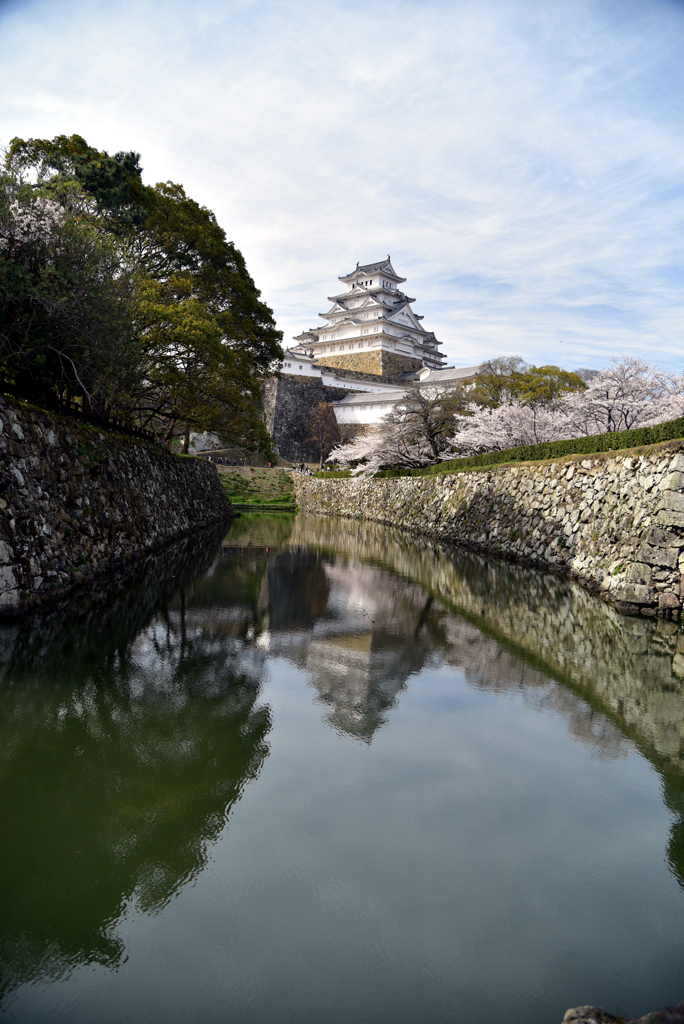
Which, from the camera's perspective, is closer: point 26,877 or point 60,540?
point 26,877

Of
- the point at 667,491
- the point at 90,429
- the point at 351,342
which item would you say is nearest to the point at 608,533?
the point at 667,491

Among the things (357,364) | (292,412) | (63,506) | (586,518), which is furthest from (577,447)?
(357,364)

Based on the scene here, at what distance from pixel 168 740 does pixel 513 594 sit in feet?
22.9

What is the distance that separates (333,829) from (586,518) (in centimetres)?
1023

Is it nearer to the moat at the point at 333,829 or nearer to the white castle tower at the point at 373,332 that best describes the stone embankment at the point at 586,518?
the moat at the point at 333,829

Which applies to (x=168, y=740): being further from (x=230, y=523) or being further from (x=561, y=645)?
(x=230, y=523)

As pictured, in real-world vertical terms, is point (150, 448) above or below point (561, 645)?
above

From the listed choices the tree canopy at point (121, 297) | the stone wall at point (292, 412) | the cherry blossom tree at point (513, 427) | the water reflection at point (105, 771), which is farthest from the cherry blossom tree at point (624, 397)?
the stone wall at point (292, 412)

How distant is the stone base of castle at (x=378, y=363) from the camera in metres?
53.4

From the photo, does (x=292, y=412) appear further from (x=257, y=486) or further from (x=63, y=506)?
(x=63, y=506)

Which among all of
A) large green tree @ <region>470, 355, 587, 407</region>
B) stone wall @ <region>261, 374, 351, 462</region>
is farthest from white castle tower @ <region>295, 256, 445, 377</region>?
large green tree @ <region>470, 355, 587, 407</region>

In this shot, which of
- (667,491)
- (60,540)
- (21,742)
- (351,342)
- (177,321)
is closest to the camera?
(21,742)

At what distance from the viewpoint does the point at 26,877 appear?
2.44 meters

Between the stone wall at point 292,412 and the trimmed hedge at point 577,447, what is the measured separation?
24.3 metres
